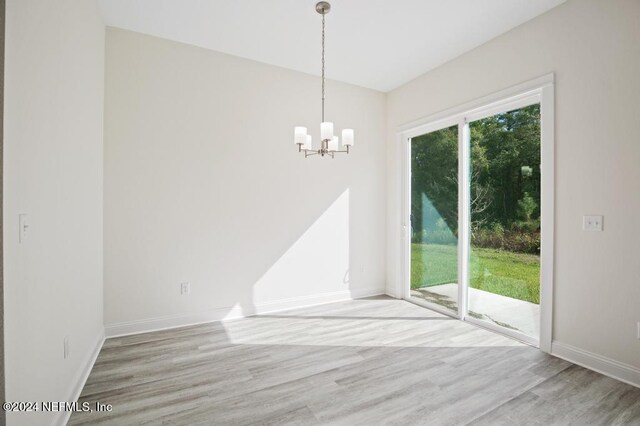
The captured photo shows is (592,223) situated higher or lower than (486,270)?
higher

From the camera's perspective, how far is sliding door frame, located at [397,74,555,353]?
2740 millimetres

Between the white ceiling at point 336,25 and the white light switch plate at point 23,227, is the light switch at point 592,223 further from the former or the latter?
the white light switch plate at point 23,227

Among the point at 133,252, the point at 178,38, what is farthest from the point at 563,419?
the point at 178,38

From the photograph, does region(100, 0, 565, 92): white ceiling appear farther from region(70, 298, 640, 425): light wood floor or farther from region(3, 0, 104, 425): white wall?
region(70, 298, 640, 425): light wood floor

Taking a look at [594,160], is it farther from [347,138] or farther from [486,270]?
[347,138]

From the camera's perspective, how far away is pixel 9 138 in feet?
4.18

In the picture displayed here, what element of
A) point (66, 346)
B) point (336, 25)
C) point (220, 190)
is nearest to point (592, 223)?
point (336, 25)

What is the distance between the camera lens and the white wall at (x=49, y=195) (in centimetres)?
130

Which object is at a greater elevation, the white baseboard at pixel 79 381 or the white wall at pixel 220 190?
the white wall at pixel 220 190

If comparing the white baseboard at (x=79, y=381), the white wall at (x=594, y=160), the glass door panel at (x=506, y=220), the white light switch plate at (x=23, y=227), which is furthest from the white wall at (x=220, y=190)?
the white wall at (x=594, y=160)

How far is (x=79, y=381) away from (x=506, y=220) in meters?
3.89

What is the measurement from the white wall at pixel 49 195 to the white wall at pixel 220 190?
0.51 m

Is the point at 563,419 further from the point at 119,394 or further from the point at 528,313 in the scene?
the point at 119,394

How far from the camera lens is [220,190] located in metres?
3.51
